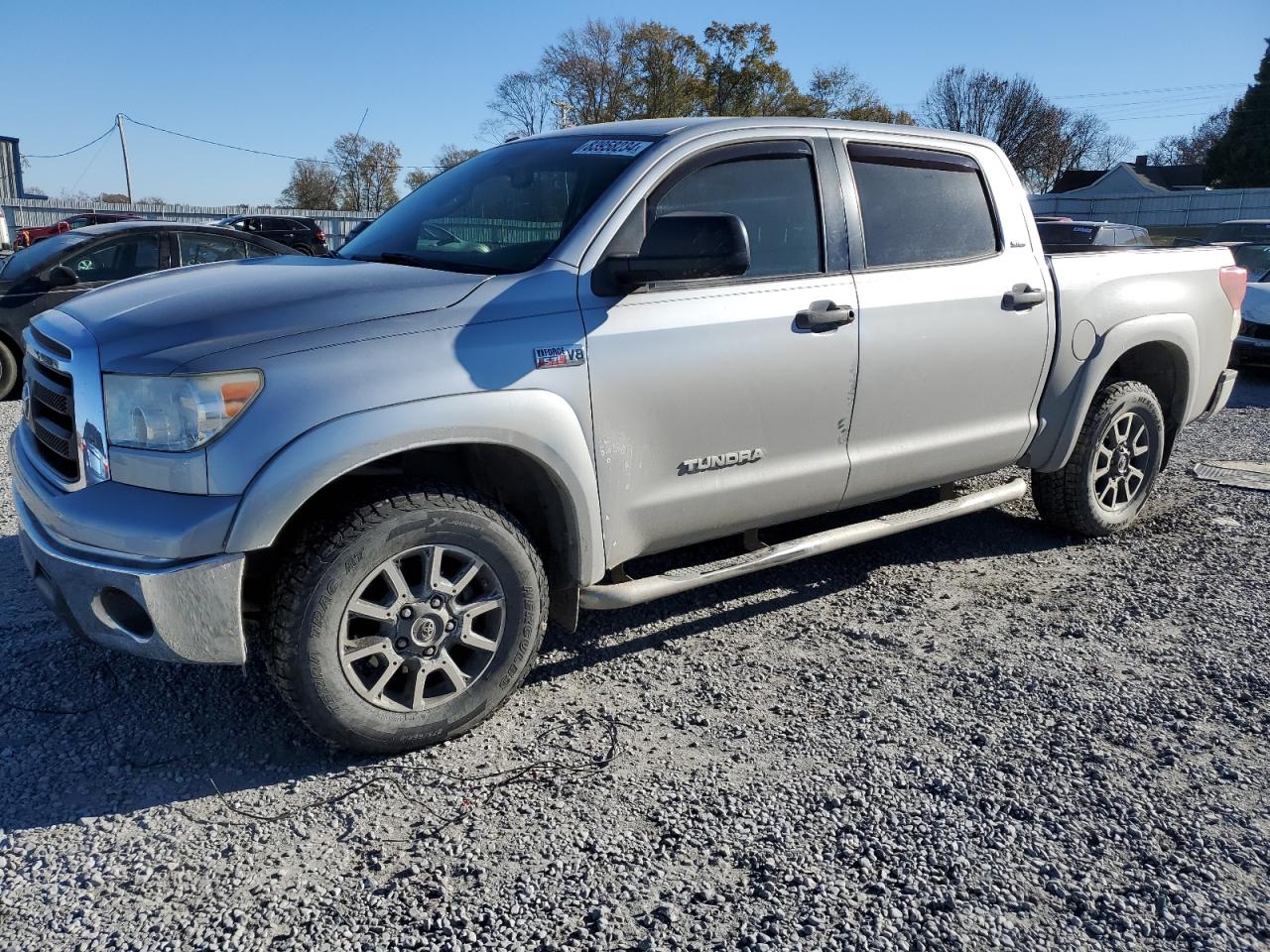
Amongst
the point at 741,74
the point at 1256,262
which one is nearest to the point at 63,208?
the point at 741,74

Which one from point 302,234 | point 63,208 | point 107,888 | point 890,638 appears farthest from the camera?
point 63,208

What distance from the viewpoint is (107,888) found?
8.37ft

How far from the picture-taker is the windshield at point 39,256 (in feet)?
29.2

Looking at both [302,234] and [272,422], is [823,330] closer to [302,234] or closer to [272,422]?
[272,422]

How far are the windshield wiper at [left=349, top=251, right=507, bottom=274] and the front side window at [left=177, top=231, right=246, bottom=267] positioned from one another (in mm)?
6308

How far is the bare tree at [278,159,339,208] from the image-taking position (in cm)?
5847

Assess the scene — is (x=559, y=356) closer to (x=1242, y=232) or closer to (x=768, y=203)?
(x=768, y=203)

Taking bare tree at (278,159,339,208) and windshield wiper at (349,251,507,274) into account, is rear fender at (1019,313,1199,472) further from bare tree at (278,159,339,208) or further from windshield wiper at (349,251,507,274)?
bare tree at (278,159,339,208)

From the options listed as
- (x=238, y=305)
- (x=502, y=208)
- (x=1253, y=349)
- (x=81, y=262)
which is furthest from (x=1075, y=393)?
(x=81, y=262)

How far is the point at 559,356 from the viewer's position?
3170 millimetres

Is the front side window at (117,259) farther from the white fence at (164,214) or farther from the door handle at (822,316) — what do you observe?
the white fence at (164,214)

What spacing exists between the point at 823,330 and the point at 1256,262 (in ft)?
37.2

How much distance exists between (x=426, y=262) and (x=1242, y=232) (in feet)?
43.2

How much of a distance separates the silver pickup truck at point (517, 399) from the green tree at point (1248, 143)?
58.1m
